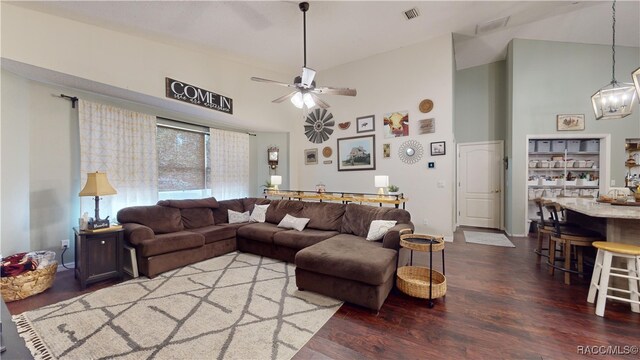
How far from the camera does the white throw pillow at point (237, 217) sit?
433 centimetres

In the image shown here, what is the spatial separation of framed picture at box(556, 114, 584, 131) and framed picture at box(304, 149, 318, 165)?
197 inches

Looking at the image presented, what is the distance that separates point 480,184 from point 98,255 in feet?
23.7

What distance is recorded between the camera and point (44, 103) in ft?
10.1

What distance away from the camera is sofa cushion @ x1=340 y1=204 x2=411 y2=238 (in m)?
3.23

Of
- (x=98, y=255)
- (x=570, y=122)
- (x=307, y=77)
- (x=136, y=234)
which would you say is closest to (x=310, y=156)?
(x=307, y=77)

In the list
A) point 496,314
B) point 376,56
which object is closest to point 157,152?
point 376,56

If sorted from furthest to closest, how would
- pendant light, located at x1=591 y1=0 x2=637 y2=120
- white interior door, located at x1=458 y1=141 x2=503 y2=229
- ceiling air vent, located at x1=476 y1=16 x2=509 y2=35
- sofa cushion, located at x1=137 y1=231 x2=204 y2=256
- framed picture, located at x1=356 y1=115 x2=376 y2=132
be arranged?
white interior door, located at x1=458 y1=141 x2=503 y2=229 < framed picture, located at x1=356 y1=115 x2=376 y2=132 < ceiling air vent, located at x1=476 y1=16 x2=509 y2=35 < sofa cushion, located at x1=137 y1=231 x2=204 y2=256 < pendant light, located at x1=591 y1=0 x2=637 y2=120

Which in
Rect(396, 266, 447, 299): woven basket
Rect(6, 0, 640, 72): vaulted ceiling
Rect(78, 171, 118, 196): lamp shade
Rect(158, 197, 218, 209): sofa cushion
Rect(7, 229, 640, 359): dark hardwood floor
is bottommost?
Rect(7, 229, 640, 359): dark hardwood floor

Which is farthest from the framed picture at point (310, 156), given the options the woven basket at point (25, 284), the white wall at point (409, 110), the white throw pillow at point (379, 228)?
the woven basket at point (25, 284)

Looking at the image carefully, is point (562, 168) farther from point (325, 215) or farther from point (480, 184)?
point (325, 215)

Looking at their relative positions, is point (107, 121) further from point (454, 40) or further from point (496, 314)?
point (454, 40)

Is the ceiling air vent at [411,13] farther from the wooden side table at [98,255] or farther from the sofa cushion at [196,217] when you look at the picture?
the wooden side table at [98,255]

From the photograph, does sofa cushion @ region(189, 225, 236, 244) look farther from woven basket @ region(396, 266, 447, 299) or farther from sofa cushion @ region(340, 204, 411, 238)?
woven basket @ region(396, 266, 447, 299)

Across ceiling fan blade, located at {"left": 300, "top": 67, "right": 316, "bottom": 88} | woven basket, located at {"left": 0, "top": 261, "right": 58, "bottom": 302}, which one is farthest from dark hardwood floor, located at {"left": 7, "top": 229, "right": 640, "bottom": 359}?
ceiling fan blade, located at {"left": 300, "top": 67, "right": 316, "bottom": 88}
